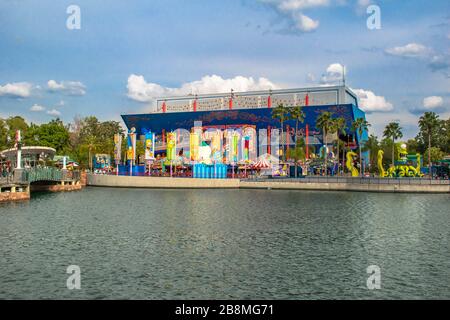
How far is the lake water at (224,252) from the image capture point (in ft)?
70.2

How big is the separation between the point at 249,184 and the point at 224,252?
60704 mm

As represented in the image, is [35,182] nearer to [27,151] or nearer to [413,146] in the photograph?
[27,151]

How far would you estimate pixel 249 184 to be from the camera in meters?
89.5

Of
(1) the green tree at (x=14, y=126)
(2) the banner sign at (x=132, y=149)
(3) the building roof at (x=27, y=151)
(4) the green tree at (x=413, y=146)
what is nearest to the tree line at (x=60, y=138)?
(1) the green tree at (x=14, y=126)

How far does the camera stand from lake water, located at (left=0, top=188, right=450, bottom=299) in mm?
21391

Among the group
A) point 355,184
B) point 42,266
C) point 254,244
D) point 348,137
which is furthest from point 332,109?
point 42,266

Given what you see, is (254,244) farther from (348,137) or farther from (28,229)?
(348,137)

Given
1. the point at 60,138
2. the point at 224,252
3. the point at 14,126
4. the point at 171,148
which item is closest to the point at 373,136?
the point at 171,148

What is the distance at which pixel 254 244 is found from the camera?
104 feet

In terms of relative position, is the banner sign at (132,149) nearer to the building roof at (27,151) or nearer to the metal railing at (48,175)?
the metal railing at (48,175)

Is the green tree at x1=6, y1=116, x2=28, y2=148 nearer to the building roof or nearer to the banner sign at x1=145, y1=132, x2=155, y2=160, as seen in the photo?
the banner sign at x1=145, y1=132, x2=155, y2=160

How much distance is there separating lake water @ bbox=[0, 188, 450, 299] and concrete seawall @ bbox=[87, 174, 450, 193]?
2482 cm

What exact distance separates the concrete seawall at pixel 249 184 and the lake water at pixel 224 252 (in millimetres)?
24824
